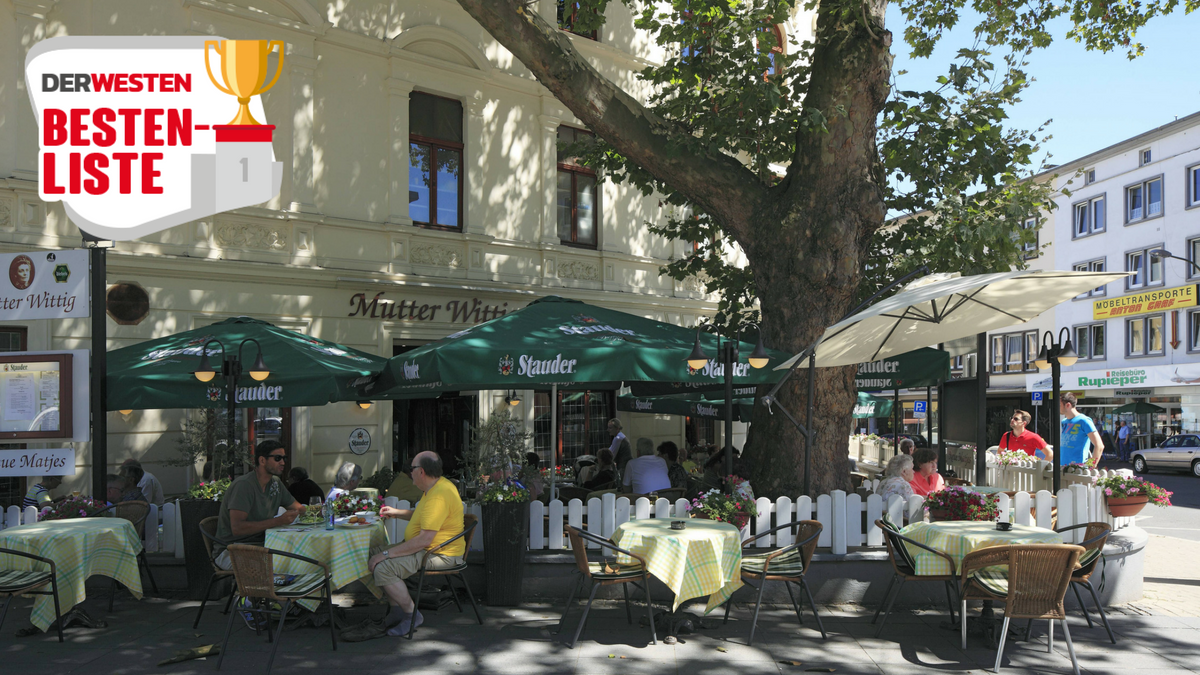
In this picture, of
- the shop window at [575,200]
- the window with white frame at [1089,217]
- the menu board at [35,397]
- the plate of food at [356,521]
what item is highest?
the window with white frame at [1089,217]

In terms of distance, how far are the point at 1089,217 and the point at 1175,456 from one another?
16.2 metres

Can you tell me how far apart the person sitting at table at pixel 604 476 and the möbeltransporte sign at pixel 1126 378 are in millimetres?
32257

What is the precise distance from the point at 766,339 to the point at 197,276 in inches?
311

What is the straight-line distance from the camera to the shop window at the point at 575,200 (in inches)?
661

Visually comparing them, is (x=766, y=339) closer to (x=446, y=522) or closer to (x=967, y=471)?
(x=446, y=522)

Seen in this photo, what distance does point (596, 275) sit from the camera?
1684cm

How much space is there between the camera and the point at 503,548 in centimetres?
774

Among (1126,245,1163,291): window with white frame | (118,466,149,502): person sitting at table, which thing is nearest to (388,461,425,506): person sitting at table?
(118,466,149,502): person sitting at table

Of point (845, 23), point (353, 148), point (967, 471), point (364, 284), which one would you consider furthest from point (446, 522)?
point (967, 471)

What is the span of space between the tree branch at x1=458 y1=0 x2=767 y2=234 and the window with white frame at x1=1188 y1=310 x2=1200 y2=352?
109 feet

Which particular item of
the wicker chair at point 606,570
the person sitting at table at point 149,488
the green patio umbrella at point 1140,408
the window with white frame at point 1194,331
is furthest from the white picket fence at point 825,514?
the window with white frame at point 1194,331

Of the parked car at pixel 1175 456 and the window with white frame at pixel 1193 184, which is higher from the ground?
the window with white frame at pixel 1193 184

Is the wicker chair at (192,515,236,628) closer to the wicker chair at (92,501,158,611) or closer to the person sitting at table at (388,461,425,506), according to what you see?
the wicker chair at (92,501,158,611)

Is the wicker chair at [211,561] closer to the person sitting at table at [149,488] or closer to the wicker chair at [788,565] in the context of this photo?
the person sitting at table at [149,488]
